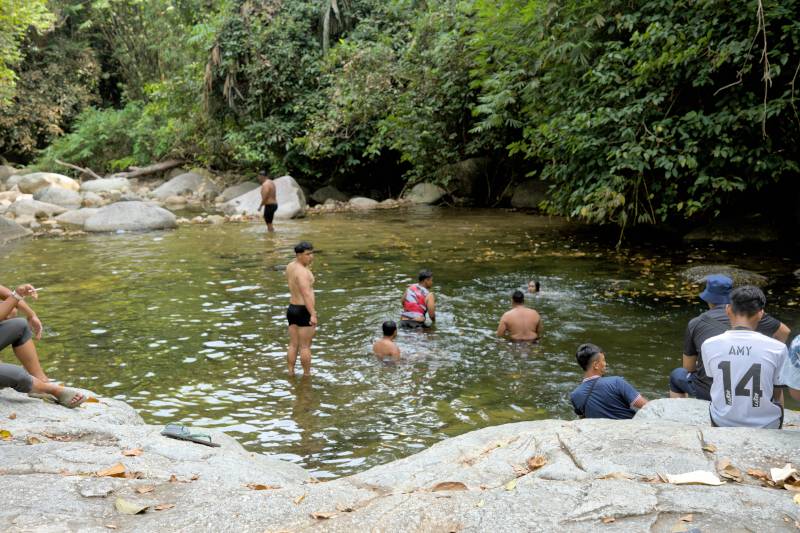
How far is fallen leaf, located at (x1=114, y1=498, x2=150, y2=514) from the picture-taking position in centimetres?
438

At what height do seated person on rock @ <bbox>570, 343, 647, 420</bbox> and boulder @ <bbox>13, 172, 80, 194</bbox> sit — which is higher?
boulder @ <bbox>13, 172, 80, 194</bbox>

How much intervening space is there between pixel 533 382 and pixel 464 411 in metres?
1.23

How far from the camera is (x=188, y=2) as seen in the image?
32125mm

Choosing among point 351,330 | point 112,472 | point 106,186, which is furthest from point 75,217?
point 112,472

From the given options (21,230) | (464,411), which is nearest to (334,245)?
(21,230)

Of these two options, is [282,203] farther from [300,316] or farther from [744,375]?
[744,375]

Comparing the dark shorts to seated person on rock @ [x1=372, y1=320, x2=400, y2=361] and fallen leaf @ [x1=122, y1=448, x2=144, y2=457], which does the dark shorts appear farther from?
fallen leaf @ [x1=122, y1=448, x2=144, y2=457]

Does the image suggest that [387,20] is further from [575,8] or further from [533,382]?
[533,382]

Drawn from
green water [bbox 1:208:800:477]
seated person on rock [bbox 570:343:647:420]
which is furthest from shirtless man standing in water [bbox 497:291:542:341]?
seated person on rock [bbox 570:343:647:420]

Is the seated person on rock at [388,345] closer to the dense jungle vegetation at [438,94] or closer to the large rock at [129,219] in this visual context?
the dense jungle vegetation at [438,94]

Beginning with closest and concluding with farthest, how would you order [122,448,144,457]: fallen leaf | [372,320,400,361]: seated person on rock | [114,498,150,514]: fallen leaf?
[114,498,150,514]: fallen leaf → [122,448,144,457]: fallen leaf → [372,320,400,361]: seated person on rock

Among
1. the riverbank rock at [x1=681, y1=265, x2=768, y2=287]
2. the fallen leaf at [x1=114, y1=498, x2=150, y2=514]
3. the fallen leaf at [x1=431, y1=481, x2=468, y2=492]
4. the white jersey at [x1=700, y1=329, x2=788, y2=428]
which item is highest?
the white jersey at [x1=700, y1=329, x2=788, y2=428]

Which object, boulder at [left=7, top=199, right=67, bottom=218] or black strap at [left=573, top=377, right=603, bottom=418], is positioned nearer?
black strap at [left=573, top=377, right=603, bottom=418]

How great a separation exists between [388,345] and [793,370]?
560cm
